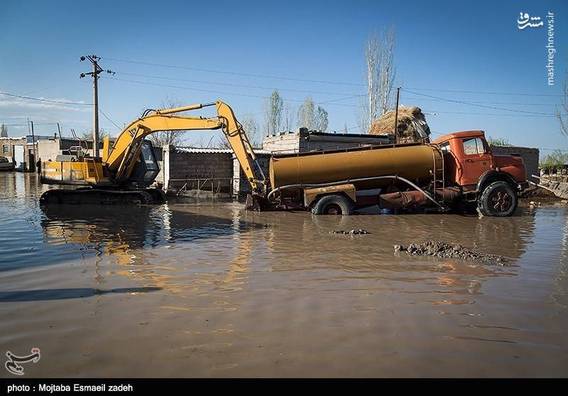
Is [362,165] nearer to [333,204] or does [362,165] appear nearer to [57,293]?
[333,204]

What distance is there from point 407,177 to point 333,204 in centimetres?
254

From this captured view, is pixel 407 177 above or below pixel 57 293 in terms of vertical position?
above

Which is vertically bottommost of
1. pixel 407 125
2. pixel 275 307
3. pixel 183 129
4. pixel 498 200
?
pixel 275 307

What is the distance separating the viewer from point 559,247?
8641 mm

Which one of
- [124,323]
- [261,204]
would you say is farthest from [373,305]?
[261,204]

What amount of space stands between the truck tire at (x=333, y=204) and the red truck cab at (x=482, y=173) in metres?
3.46

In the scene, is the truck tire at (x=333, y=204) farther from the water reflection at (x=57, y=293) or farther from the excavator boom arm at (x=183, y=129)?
the water reflection at (x=57, y=293)

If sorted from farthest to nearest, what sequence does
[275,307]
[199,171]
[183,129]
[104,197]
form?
[199,171] → [104,197] → [183,129] → [275,307]

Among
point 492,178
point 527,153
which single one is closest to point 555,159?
point 527,153

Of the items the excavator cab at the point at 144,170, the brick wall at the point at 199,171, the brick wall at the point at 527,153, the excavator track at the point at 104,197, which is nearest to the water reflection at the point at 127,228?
the excavator track at the point at 104,197

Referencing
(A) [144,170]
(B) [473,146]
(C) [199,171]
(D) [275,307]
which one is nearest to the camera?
(D) [275,307]

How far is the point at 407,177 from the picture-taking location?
46.6 ft

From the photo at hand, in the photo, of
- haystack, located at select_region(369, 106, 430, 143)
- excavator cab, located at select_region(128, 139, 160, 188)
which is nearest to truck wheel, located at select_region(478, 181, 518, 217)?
excavator cab, located at select_region(128, 139, 160, 188)

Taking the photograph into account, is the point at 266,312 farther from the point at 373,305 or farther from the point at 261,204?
the point at 261,204
